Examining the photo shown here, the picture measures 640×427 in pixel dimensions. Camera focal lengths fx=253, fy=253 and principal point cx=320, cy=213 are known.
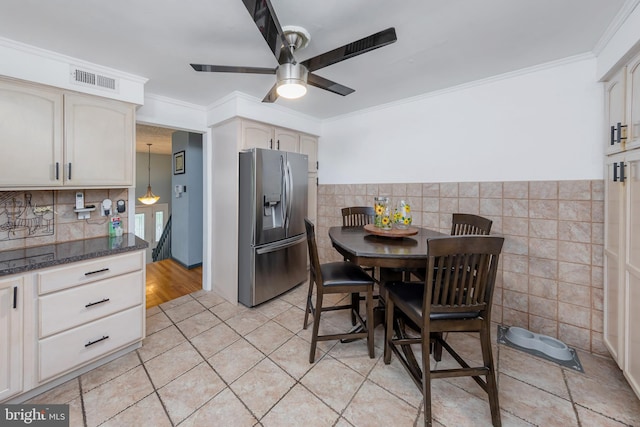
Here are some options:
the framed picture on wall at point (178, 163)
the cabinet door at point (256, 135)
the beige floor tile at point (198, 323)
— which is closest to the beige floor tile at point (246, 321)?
the beige floor tile at point (198, 323)

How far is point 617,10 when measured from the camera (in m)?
1.48

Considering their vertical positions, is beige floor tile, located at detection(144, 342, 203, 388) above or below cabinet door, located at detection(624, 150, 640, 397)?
below

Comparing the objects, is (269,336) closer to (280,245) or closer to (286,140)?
(280,245)

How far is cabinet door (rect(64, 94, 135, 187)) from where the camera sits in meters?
1.93

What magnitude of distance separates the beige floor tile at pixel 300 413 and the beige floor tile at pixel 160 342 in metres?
1.13

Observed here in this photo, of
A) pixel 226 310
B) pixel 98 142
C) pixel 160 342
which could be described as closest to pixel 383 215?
pixel 226 310

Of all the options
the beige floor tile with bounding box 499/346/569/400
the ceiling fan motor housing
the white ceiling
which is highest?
the white ceiling

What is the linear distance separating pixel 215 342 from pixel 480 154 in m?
2.97

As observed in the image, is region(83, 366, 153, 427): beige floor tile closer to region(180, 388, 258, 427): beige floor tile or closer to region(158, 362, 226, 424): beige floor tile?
region(158, 362, 226, 424): beige floor tile

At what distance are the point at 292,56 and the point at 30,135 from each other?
1911mm

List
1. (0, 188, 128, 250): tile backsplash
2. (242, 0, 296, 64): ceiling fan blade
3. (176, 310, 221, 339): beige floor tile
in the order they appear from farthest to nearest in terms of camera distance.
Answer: (176, 310, 221, 339): beige floor tile, (0, 188, 128, 250): tile backsplash, (242, 0, 296, 64): ceiling fan blade

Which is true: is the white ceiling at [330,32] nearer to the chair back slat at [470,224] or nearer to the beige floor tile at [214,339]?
the chair back slat at [470,224]

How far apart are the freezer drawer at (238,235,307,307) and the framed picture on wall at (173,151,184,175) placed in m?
2.53

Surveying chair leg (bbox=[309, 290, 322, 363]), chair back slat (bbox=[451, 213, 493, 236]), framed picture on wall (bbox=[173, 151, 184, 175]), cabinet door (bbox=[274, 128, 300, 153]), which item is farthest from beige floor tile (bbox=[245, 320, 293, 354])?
framed picture on wall (bbox=[173, 151, 184, 175])
